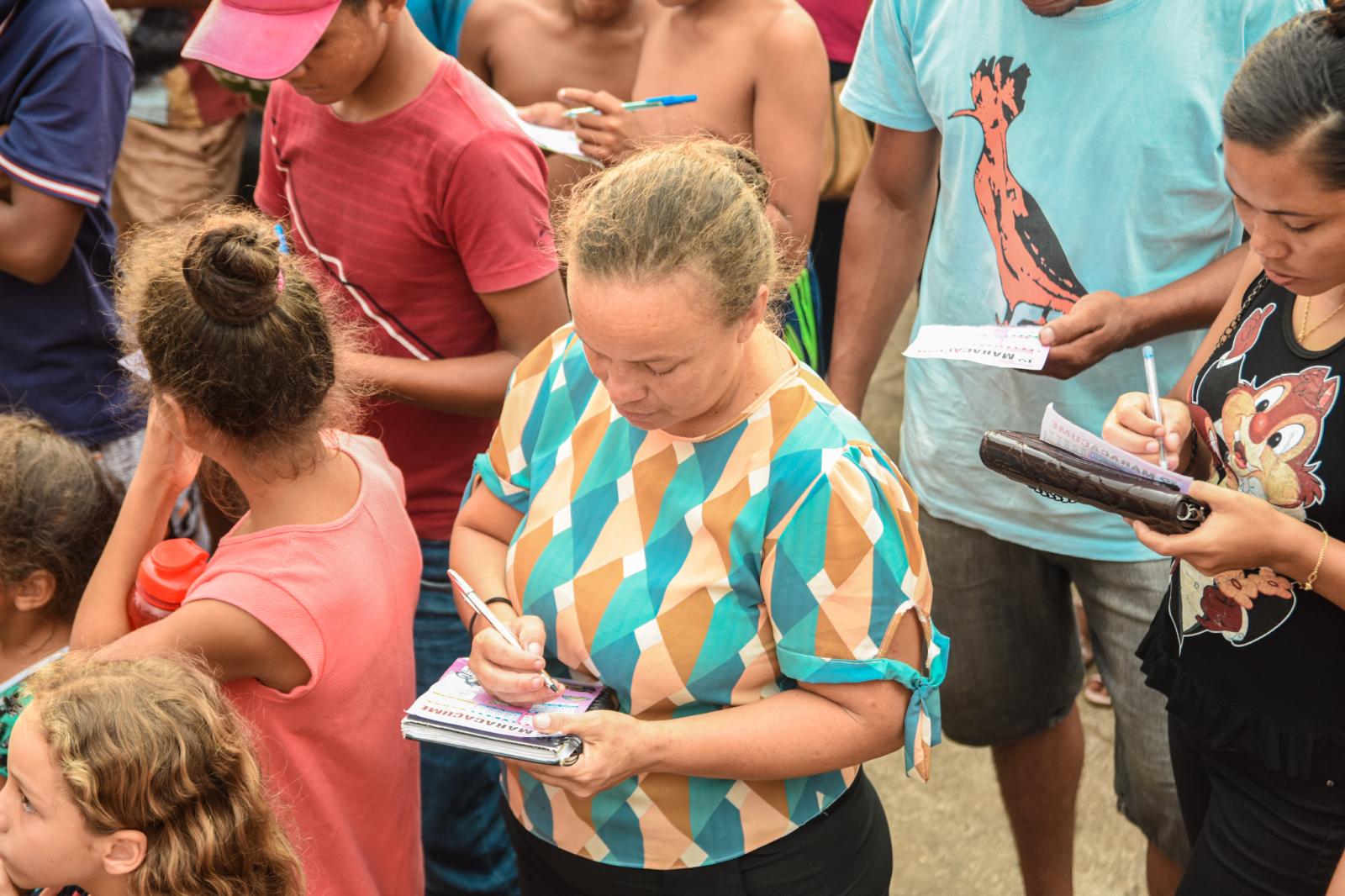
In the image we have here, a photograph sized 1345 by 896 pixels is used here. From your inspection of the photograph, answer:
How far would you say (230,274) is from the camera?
185cm

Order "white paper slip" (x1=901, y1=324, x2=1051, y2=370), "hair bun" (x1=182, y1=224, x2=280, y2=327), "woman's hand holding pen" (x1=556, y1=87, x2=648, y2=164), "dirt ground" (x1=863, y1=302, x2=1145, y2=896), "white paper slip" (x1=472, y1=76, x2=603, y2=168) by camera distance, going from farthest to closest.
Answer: "dirt ground" (x1=863, y1=302, x2=1145, y2=896)
"woman's hand holding pen" (x1=556, y1=87, x2=648, y2=164)
"white paper slip" (x1=472, y1=76, x2=603, y2=168)
"white paper slip" (x1=901, y1=324, x2=1051, y2=370)
"hair bun" (x1=182, y1=224, x2=280, y2=327)

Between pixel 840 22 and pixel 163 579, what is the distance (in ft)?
8.53

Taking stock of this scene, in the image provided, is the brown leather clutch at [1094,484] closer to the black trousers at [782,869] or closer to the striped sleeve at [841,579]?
the striped sleeve at [841,579]

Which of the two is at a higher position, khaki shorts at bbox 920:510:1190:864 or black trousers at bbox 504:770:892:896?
black trousers at bbox 504:770:892:896

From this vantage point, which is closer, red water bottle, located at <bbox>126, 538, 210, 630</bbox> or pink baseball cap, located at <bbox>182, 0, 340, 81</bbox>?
red water bottle, located at <bbox>126, 538, 210, 630</bbox>

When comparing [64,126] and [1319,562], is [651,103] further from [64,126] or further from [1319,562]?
[1319,562]

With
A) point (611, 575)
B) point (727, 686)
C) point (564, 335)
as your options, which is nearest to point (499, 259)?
point (564, 335)

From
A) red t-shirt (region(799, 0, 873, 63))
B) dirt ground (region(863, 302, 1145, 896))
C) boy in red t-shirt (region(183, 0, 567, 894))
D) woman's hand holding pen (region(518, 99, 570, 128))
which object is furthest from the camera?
red t-shirt (region(799, 0, 873, 63))

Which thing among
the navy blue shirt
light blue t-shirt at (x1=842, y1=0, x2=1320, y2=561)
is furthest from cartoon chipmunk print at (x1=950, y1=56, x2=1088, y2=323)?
the navy blue shirt

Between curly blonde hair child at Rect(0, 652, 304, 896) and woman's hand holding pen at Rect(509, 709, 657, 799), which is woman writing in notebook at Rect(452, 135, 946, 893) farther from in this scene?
curly blonde hair child at Rect(0, 652, 304, 896)

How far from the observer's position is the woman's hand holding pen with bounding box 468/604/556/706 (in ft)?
5.57

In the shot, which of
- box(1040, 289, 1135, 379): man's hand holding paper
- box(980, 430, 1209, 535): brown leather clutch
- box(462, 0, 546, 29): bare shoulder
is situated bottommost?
box(462, 0, 546, 29): bare shoulder

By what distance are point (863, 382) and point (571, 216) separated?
3.82ft

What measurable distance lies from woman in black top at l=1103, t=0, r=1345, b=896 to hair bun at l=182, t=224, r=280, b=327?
1.23m
